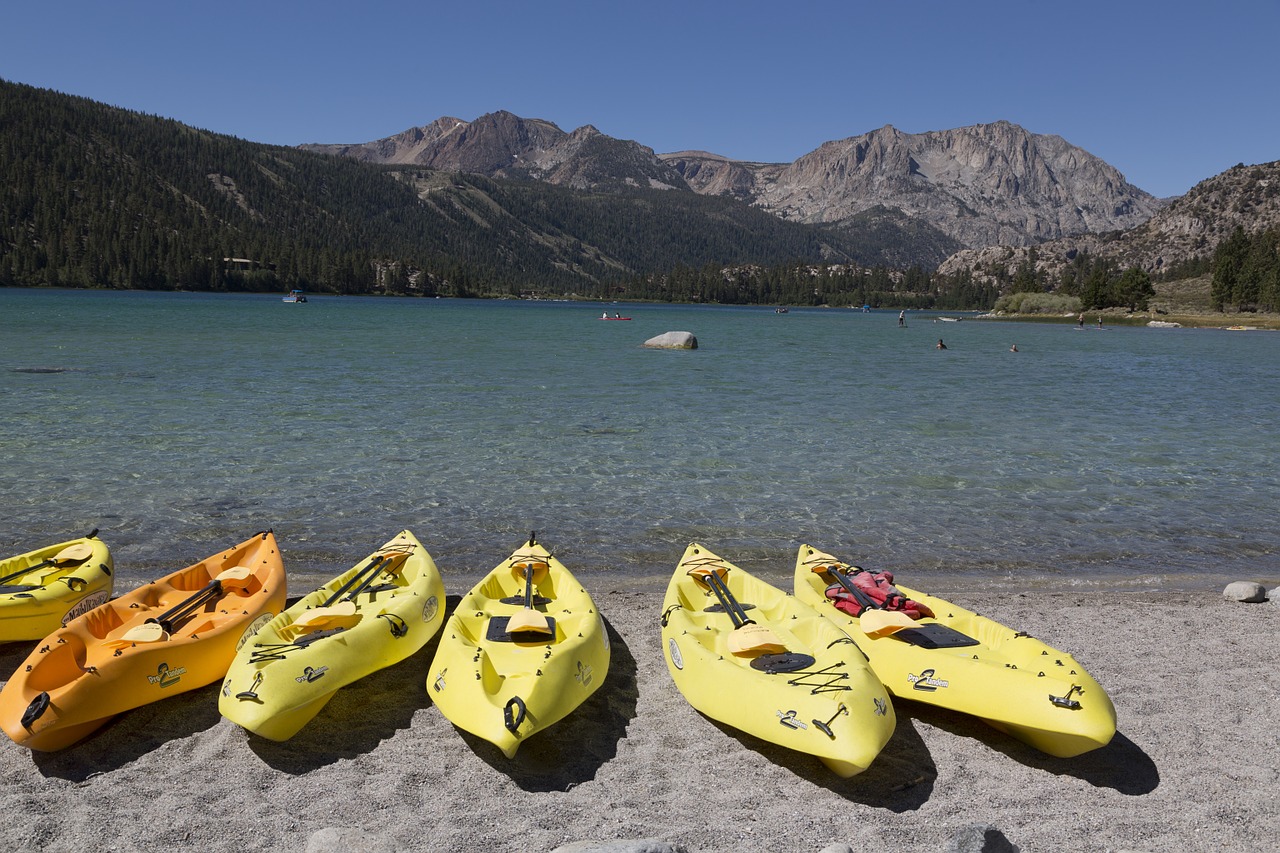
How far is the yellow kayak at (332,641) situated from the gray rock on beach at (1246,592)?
1003 cm

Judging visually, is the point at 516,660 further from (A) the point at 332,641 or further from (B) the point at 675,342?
(B) the point at 675,342

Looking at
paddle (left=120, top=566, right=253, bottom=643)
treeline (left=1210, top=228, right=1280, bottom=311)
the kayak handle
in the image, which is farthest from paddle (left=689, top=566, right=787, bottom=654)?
treeline (left=1210, top=228, right=1280, bottom=311)

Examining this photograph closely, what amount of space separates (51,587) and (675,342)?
159 ft

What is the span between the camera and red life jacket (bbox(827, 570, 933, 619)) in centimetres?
812

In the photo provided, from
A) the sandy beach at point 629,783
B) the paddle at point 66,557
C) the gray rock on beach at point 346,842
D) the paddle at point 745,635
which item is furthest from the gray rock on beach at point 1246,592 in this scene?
the paddle at point 66,557

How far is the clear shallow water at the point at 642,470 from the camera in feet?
39.4

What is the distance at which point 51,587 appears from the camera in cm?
810

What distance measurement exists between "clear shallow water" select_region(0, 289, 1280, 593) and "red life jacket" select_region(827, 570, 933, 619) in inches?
90.5

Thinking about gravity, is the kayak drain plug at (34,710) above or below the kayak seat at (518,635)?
above

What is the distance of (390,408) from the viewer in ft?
79.9

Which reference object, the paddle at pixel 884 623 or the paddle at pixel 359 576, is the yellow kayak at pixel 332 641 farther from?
the paddle at pixel 884 623

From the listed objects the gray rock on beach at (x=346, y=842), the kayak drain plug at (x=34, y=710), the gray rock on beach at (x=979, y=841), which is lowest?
the gray rock on beach at (x=346, y=842)

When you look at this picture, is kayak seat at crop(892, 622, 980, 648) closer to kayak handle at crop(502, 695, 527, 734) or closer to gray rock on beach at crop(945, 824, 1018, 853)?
gray rock on beach at crop(945, 824, 1018, 853)

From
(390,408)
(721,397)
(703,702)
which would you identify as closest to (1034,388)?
(721,397)
